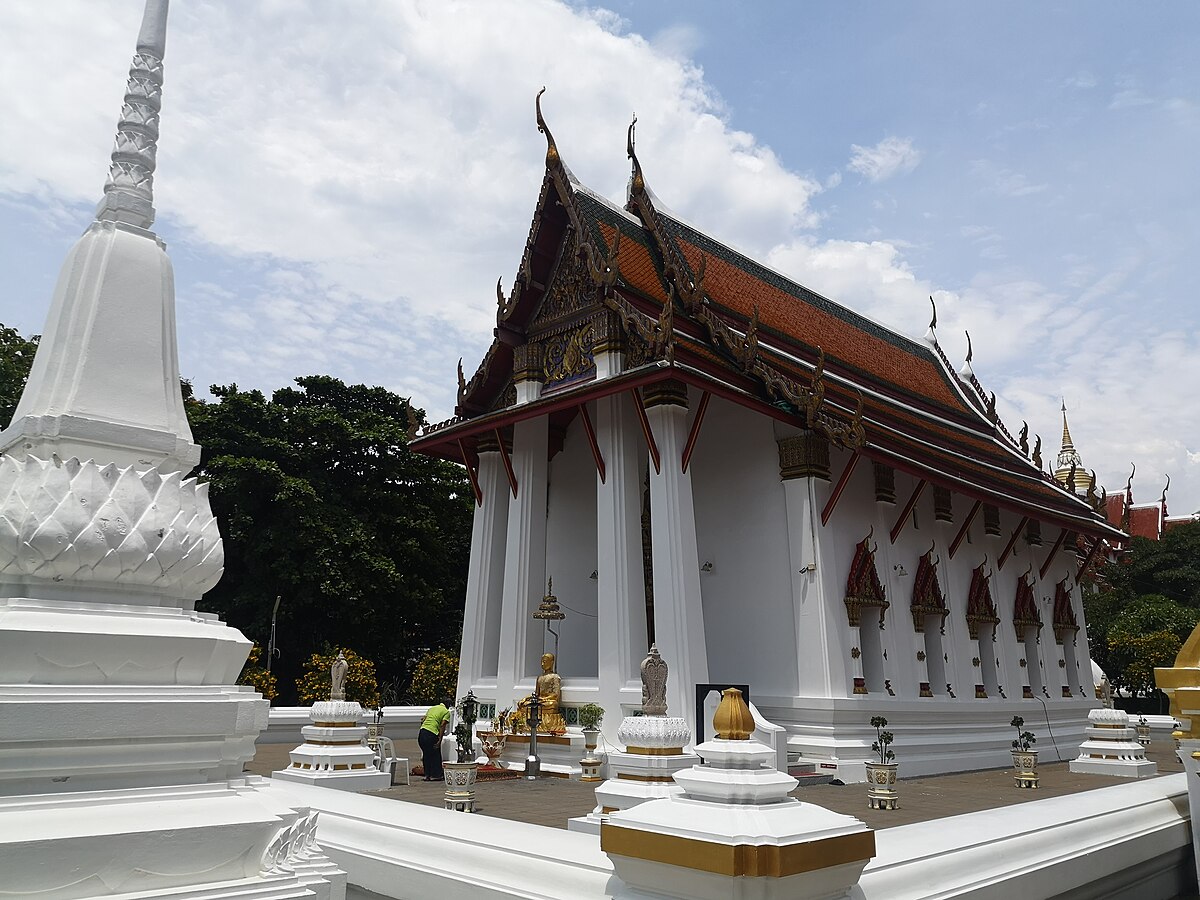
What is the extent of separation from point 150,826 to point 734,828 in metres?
1.55

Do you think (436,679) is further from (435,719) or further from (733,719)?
(733,719)

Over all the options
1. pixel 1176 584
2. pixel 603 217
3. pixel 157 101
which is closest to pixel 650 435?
pixel 603 217

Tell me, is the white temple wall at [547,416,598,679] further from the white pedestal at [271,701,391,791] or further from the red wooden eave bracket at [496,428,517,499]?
the white pedestal at [271,701,391,791]

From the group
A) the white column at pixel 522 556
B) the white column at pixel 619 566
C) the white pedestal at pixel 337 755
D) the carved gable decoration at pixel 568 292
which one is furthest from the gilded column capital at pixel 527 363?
the white pedestal at pixel 337 755

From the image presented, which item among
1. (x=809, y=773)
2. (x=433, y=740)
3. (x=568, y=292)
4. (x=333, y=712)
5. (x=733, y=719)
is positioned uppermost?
(x=568, y=292)

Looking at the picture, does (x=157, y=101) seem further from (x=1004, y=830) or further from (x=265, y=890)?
(x=1004, y=830)

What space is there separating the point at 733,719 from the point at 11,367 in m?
23.1

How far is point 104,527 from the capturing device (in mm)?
2555

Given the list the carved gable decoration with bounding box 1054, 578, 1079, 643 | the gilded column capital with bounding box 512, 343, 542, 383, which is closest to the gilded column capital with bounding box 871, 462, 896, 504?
the gilded column capital with bounding box 512, 343, 542, 383

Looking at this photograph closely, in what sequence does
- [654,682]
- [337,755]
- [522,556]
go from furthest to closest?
[522,556] → [337,755] → [654,682]

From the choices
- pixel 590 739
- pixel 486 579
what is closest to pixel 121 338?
pixel 590 739

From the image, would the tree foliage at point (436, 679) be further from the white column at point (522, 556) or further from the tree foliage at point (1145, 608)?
the tree foliage at point (1145, 608)

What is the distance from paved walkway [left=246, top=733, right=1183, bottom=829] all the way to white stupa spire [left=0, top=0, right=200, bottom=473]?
593cm

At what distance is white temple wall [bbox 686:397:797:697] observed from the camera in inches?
510
